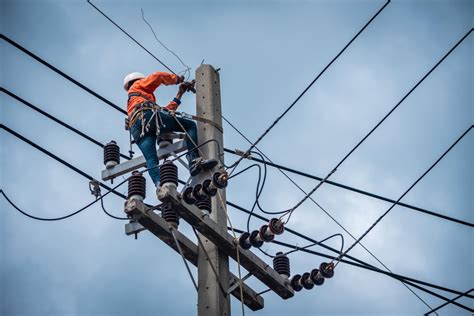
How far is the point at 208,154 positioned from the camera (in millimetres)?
9508

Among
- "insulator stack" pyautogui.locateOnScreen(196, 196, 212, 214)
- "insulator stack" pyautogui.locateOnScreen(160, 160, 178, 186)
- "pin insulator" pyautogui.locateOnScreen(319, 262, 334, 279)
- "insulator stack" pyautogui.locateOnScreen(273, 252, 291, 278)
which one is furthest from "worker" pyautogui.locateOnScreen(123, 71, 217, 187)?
"pin insulator" pyautogui.locateOnScreen(319, 262, 334, 279)

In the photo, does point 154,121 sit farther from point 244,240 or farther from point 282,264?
point 282,264

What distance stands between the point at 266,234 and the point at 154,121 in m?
1.89

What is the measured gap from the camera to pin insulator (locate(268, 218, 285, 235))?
8852 millimetres

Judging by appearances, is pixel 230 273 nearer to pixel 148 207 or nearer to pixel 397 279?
pixel 148 207

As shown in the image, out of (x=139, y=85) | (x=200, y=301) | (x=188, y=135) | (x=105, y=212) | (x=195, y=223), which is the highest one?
(x=139, y=85)

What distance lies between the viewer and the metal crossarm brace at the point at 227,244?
8.52 meters

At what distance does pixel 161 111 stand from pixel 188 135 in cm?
53

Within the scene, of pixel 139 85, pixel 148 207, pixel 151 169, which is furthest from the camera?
pixel 139 85

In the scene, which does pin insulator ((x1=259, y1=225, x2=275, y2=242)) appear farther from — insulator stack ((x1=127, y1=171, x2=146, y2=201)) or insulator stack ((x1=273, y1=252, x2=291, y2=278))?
insulator stack ((x1=127, y1=171, x2=146, y2=201))

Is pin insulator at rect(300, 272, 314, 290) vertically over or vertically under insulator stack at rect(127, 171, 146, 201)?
under

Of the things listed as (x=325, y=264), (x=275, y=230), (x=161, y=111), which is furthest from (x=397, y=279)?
(x=161, y=111)

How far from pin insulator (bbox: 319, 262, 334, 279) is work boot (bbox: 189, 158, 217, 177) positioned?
64.1 inches

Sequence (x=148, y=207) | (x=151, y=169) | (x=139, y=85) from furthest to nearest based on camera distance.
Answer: (x=139, y=85), (x=151, y=169), (x=148, y=207)
